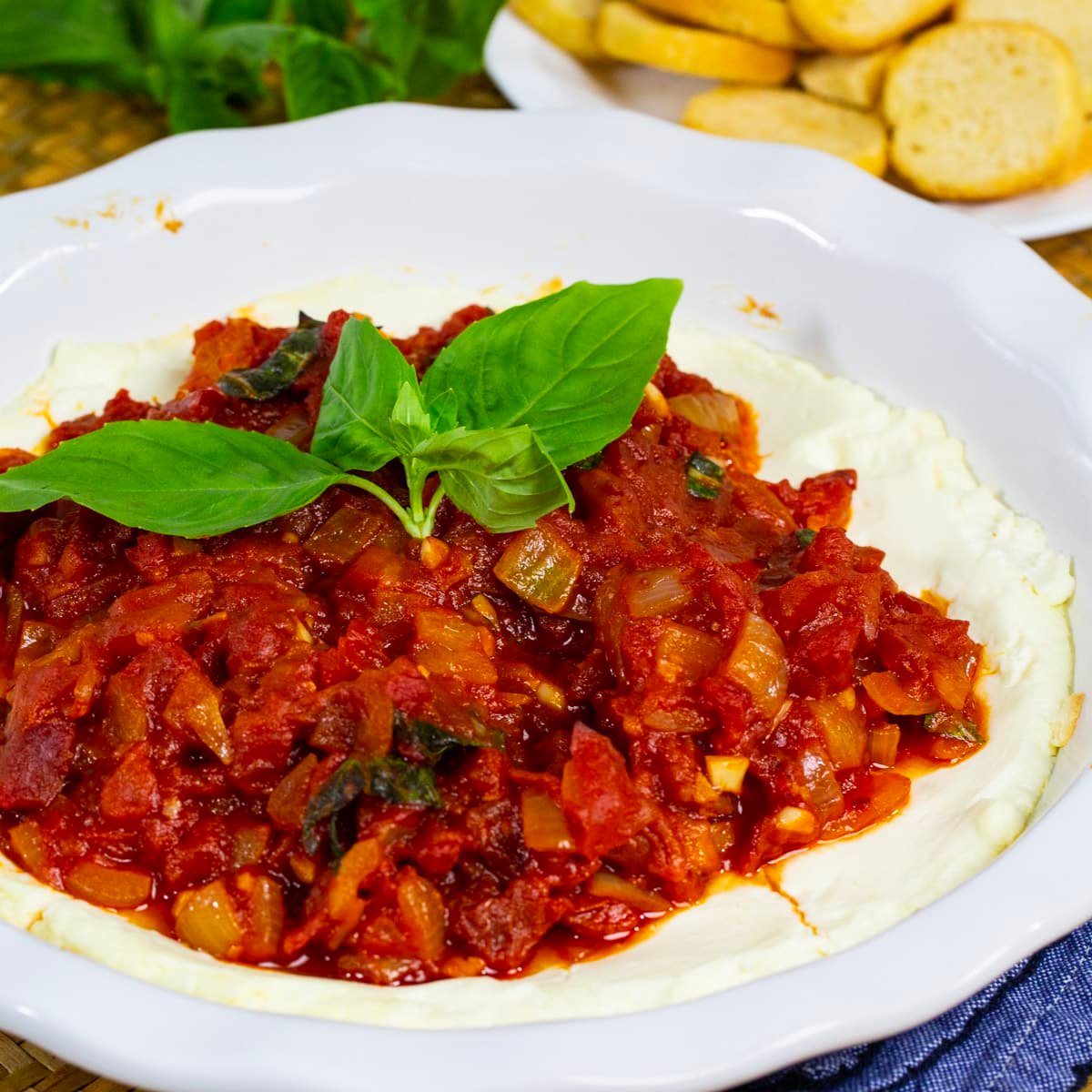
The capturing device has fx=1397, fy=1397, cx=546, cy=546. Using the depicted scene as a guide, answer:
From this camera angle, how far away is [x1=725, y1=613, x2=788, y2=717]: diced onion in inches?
164

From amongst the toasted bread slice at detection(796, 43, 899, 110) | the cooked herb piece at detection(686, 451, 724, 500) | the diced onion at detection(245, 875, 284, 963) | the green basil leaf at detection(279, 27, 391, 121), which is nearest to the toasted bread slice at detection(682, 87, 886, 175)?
the toasted bread slice at detection(796, 43, 899, 110)

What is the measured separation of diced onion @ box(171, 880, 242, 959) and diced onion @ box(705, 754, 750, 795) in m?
1.42

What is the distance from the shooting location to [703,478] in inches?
197

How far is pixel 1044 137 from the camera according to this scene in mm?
6949

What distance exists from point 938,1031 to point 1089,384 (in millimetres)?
2549

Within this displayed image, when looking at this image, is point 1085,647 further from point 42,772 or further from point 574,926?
point 42,772

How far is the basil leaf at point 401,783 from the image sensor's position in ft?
12.7

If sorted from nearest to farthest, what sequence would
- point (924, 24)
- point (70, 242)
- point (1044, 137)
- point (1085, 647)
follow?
point (1085, 647)
point (70, 242)
point (1044, 137)
point (924, 24)

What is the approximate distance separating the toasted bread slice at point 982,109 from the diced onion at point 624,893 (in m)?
4.53

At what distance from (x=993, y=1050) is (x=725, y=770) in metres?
1.06

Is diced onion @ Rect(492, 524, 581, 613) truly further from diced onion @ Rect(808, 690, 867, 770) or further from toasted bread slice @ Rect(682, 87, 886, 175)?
toasted bread slice @ Rect(682, 87, 886, 175)

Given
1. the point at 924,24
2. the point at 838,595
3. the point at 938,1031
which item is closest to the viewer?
the point at 938,1031

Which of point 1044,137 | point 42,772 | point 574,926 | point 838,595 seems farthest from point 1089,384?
point 42,772

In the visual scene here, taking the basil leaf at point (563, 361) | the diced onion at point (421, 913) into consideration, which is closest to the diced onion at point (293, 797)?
the diced onion at point (421, 913)
